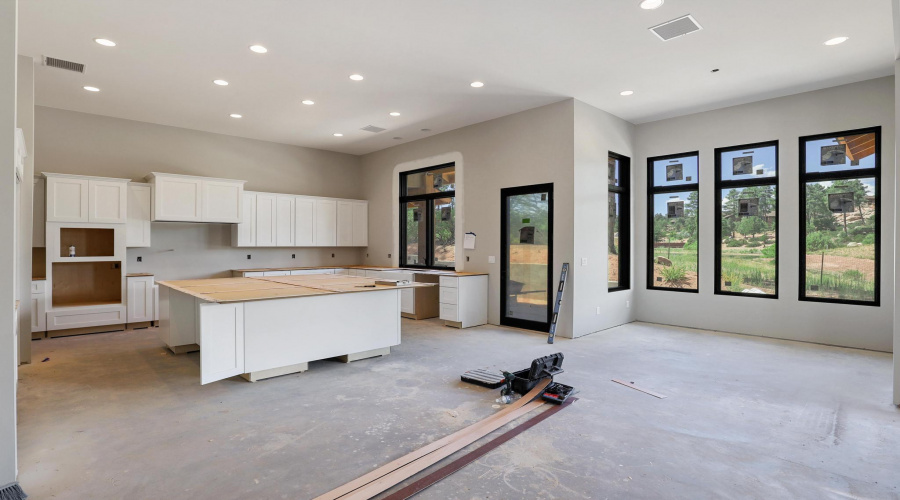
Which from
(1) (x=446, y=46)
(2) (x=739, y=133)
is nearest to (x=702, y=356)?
(2) (x=739, y=133)

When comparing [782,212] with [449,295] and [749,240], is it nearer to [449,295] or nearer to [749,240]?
[749,240]

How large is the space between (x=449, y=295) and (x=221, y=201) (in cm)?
397

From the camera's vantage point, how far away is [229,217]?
727cm

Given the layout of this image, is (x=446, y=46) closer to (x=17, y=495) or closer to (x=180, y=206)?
(x=17, y=495)

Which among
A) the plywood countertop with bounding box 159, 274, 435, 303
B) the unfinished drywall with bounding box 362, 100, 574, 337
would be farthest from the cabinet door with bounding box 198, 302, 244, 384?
the unfinished drywall with bounding box 362, 100, 574, 337

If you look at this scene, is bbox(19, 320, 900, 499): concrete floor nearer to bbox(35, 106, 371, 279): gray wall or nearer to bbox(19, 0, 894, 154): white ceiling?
bbox(35, 106, 371, 279): gray wall

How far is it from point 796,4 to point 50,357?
7.79 meters

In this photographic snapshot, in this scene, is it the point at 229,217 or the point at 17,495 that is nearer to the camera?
the point at 17,495

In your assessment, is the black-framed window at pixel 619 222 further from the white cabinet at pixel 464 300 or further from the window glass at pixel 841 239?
the window glass at pixel 841 239

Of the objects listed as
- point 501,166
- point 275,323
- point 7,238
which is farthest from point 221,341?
point 501,166

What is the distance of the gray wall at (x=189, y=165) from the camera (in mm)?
Answer: 6352

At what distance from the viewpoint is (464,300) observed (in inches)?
259

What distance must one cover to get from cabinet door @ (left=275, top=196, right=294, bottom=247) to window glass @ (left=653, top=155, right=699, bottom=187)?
6211 millimetres

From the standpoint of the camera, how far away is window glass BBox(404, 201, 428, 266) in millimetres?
8227
